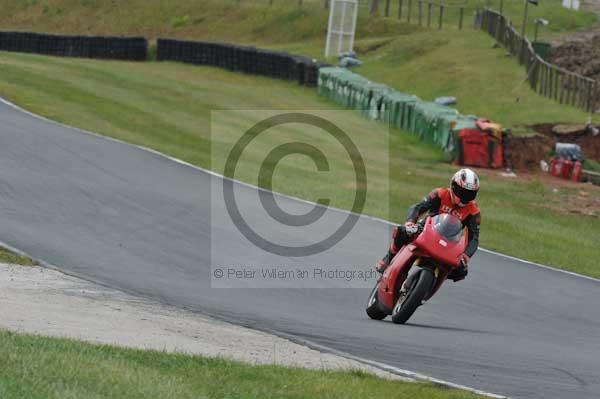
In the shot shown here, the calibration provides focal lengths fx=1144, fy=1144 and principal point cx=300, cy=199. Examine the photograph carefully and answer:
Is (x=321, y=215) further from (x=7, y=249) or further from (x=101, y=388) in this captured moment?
(x=101, y=388)

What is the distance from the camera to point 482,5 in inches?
2431

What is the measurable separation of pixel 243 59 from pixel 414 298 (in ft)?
118

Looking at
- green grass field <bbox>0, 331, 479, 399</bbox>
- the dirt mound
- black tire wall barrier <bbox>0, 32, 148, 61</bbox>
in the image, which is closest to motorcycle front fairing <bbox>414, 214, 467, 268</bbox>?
green grass field <bbox>0, 331, 479, 399</bbox>

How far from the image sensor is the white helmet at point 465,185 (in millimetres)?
10531

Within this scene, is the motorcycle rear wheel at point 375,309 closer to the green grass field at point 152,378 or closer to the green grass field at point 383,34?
the green grass field at point 152,378

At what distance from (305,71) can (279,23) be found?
17.6 meters

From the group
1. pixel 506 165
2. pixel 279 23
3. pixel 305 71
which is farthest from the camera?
pixel 279 23

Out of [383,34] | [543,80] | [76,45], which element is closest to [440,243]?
[543,80]

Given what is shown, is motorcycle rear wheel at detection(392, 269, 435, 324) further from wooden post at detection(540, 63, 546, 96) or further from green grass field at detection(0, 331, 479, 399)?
wooden post at detection(540, 63, 546, 96)

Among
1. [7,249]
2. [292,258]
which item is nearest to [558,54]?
[292,258]

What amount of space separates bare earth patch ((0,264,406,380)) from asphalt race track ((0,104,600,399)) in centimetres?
49

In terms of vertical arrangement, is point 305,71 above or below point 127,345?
below

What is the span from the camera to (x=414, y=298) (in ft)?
34.6

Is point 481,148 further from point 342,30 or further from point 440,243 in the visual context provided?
point 342,30
